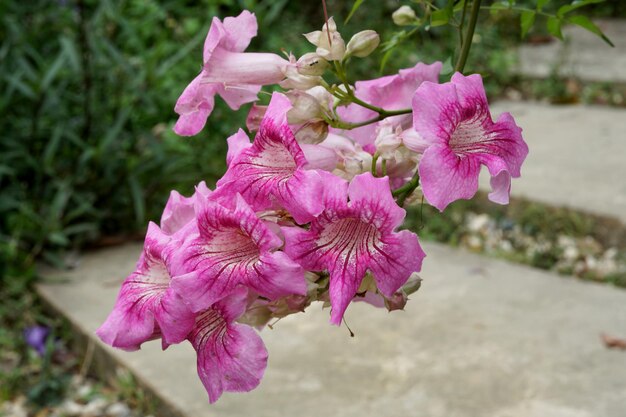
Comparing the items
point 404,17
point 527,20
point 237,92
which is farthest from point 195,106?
point 527,20

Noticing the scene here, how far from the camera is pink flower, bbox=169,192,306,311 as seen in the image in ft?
1.91

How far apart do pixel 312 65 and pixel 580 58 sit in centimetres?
470

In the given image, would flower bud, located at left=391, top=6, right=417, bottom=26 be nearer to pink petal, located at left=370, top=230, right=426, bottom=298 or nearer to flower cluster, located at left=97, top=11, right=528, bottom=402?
flower cluster, located at left=97, top=11, right=528, bottom=402

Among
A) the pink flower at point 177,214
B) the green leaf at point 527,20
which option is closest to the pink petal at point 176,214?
the pink flower at point 177,214

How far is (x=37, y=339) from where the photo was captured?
2656mm

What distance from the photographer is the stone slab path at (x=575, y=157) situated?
329 cm

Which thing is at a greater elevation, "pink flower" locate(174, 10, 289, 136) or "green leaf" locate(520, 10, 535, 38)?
"pink flower" locate(174, 10, 289, 136)

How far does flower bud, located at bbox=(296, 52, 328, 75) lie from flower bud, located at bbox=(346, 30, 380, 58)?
35mm

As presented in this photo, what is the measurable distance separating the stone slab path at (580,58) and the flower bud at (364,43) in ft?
13.6

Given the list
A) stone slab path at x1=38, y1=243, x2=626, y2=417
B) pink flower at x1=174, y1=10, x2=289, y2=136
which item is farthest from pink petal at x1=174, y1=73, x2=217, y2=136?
stone slab path at x1=38, y1=243, x2=626, y2=417

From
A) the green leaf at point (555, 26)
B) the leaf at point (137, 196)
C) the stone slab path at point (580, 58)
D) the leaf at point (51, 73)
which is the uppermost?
the green leaf at point (555, 26)

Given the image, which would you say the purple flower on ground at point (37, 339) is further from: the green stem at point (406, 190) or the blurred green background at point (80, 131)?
the green stem at point (406, 190)

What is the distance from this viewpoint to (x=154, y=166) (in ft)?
10.9

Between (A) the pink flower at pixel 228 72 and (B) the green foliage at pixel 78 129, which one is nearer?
(A) the pink flower at pixel 228 72
